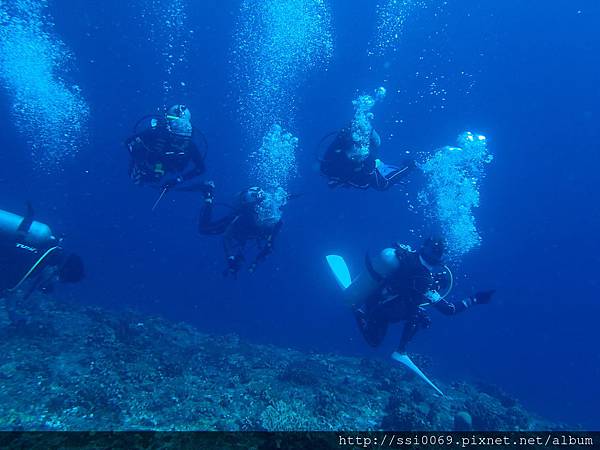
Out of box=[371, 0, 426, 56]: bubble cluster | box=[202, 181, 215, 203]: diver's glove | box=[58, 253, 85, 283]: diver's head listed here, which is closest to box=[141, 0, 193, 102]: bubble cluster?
box=[371, 0, 426, 56]: bubble cluster

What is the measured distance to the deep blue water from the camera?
4659 centimetres

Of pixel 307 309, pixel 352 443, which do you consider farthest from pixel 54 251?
pixel 307 309

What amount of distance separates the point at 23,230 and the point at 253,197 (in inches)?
180

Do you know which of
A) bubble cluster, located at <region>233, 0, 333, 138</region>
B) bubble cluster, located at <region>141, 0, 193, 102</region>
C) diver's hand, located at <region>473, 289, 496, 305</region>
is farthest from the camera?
bubble cluster, located at <region>141, 0, 193, 102</region>

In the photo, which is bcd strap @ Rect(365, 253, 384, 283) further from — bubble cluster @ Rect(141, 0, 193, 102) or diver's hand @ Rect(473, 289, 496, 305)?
bubble cluster @ Rect(141, 0, 193, 102)

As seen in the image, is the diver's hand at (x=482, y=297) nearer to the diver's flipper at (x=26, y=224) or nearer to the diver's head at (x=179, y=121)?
the diver's head at (x=179, y=121)

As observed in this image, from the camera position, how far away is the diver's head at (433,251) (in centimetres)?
779

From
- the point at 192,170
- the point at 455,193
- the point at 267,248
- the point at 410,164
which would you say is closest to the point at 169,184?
the point at 192,170

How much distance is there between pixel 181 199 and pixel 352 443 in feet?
183

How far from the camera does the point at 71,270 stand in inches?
285

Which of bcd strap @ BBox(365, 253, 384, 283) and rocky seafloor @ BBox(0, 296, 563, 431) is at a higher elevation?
bcd strap @ BBox(365, 253, 384, 283)

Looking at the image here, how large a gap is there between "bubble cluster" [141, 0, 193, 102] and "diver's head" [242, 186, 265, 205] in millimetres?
53316

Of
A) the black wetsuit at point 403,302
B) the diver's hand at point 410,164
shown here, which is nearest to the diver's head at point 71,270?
the black wetsuit at point 403,302

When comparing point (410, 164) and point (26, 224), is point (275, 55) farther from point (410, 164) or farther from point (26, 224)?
point (26, 224)
